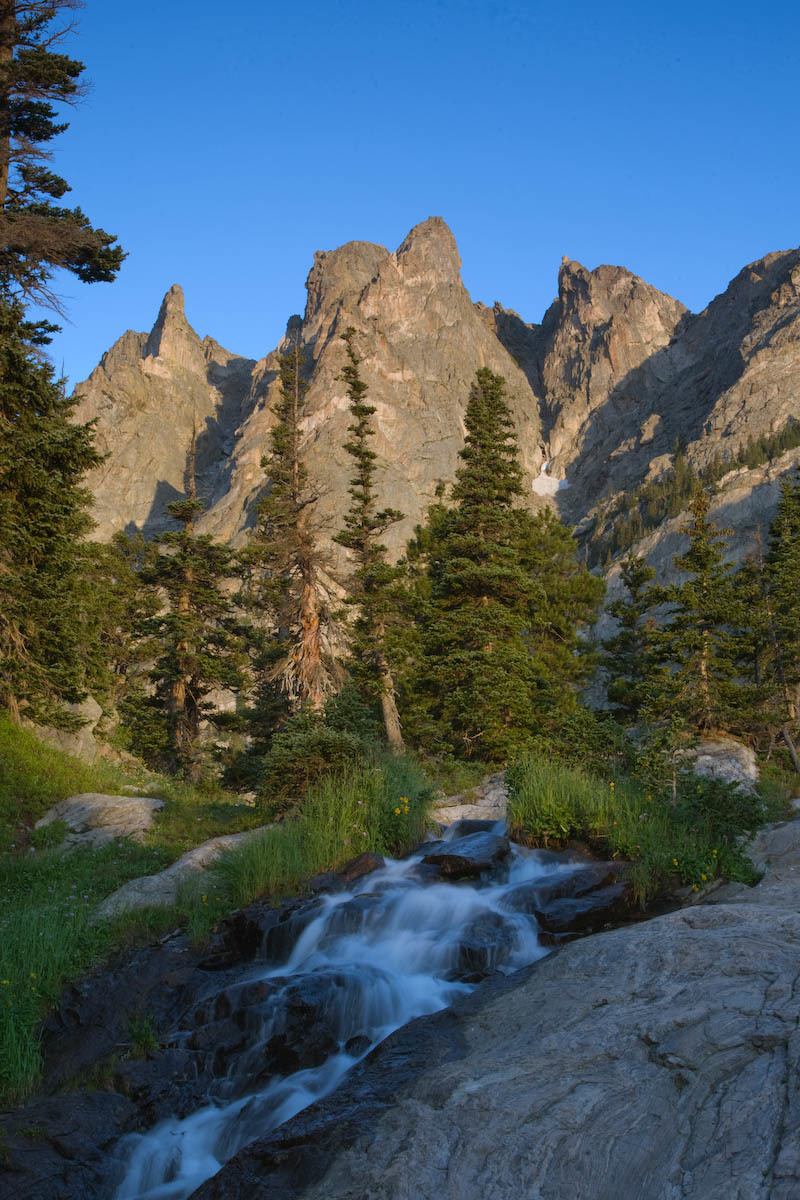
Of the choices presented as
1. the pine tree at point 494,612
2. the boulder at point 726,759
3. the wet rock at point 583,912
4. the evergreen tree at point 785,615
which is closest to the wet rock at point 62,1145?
the wet rock at point 583,912

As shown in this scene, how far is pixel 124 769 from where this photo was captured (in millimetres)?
21047

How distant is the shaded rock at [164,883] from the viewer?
10.1 meters

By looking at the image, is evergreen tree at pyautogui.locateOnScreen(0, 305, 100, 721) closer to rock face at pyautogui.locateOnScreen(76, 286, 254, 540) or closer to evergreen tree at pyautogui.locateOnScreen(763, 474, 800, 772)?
evergreen tree at pyautogui.locateOnScreen(763, 474, 800, 772)

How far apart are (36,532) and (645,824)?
51.1 feet

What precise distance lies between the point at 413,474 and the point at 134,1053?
125m

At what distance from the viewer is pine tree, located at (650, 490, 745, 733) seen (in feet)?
78.5

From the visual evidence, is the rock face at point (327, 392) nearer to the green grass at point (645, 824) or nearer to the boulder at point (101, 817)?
the boulder at point (101, 817)

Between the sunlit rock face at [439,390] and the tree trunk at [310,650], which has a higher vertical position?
the sunlit rock face at [439,390]

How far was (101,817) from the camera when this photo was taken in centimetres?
1471

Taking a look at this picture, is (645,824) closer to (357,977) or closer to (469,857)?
(469,857)

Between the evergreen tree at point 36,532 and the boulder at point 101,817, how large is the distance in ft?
13.5

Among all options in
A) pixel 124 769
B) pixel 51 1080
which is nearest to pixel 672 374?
pixel 124 769

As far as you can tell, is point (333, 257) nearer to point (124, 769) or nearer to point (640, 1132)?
point (124, 769)

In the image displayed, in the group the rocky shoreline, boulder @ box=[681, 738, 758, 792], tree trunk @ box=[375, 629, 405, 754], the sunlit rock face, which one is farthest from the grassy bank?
the sunlit rock face
